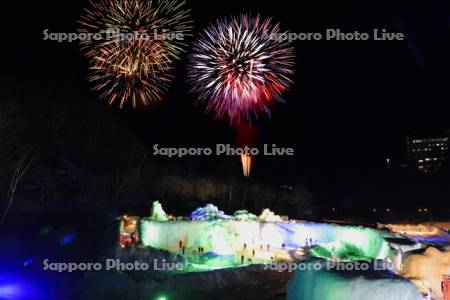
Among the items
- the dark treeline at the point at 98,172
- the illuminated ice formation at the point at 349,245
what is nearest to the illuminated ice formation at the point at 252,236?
the illuminated ice formation at the point at 349,245

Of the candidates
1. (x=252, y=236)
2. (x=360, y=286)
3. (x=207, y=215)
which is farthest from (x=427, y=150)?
(x=360, y=286)

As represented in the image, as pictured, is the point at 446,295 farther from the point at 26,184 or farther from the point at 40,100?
the point at 40,100

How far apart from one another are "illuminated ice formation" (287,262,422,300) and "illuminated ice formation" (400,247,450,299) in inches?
116

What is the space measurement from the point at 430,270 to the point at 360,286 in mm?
4308

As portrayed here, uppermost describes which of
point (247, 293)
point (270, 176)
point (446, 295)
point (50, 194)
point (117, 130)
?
point (117, 130)

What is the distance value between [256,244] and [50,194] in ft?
73.3

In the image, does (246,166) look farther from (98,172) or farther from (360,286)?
(360,286)

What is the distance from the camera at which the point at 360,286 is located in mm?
9750

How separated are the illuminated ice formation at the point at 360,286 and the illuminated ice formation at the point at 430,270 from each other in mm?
2936

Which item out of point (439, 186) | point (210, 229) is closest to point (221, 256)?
point (210, 229)

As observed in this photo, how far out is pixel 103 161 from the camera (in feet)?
173

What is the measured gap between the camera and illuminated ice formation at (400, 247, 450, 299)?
1262cm

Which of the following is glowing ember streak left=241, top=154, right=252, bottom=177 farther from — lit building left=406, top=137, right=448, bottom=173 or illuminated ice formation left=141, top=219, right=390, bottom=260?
lit building left=406, top=137, right=448, bottom=173

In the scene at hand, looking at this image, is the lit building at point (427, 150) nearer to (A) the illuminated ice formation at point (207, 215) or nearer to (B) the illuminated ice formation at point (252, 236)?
(B) the illuminated ice formation at point (252, 236)
